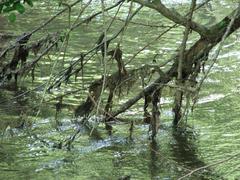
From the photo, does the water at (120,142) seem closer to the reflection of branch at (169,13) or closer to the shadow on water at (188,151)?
the shadow on water at (188,151)

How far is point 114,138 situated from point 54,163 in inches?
35.5

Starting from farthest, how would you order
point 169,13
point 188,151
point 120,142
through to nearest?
point 120,142, point 188,151, point 169,13

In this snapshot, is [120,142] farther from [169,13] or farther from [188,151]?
[169,13]

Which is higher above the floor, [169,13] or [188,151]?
[169,13]

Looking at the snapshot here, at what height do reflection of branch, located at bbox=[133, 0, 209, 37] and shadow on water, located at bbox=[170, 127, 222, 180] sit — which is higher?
reflection of branch, located at bbox=[133, 0, 209, 37]

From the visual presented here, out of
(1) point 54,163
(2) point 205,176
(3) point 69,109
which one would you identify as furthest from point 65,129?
(2) point 205,176

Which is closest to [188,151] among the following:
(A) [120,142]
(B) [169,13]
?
(A) [120,142]

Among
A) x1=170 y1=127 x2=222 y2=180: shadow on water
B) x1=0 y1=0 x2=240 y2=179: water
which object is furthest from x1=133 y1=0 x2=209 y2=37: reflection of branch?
x1=170 y1=127 x2=222 y2=180: shadow on water

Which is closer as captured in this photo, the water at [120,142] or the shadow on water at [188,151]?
the shadow on water at [188,151]

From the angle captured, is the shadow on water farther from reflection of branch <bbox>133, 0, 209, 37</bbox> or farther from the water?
reflection of branch <bbox>133, 0, 209, 37</bbox>

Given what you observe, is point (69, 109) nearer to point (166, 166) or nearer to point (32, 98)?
point (32, 98)

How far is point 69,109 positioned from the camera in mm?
7203

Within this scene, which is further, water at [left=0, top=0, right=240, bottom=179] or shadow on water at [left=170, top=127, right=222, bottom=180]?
water at [left=0, top=0, right=240, bottom=179]

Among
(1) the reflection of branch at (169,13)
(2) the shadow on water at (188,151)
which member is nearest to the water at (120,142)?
(2) the shadow on water at (188,151)
